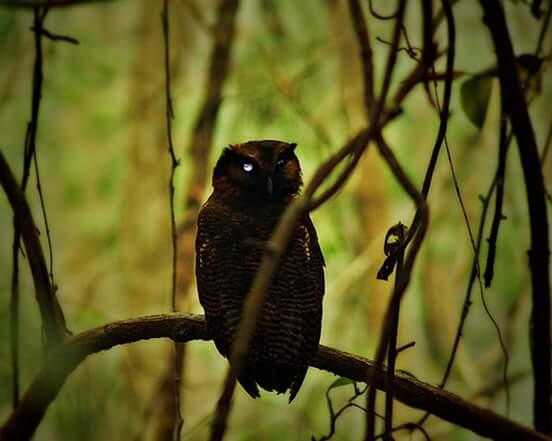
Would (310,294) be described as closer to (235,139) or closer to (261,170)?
(261,170)

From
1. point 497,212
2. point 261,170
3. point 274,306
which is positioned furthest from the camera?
point 261,170

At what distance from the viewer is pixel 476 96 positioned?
140 cm

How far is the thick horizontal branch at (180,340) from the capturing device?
3.08 feet

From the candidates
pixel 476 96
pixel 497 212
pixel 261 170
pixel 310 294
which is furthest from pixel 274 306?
pixel 476 96

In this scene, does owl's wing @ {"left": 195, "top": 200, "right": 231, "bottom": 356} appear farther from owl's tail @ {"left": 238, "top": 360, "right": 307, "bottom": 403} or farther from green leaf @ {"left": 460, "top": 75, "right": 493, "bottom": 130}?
green leaf @ {"left": 460, "top": 75, "right": 493, "bottom": 130}

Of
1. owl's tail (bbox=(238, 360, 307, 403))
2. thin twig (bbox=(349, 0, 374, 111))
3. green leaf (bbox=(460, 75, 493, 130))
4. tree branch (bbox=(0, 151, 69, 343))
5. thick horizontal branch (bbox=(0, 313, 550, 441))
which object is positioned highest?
thin twig (bbox=(349, 0, 374, 111))

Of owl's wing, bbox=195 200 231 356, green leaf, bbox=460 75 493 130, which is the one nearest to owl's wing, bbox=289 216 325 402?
owl's wing, bbox=195 200 231 356

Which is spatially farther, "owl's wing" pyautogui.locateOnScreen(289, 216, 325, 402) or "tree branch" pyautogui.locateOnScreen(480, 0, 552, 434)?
"owl's wing" pyautogui.locateOnScreen(289, 216, 325, 402)

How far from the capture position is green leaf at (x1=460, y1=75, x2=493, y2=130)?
1.40m

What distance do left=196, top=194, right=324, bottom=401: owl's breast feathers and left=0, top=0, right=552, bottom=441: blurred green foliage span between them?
1.02 m

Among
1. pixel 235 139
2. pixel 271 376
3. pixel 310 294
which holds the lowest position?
pixel 271 376

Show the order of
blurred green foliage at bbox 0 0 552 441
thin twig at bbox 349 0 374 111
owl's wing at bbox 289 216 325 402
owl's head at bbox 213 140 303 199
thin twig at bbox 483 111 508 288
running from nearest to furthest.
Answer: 1. thin twig at bbox 349 0 374 111
2. thin twig at bbox 483 111 508 288
3. owl's wing at bbox 289 216 325 402
4. owl's head at bbox 213 140 303 199
5. blurred green foliage at bbox 0 0 552 441

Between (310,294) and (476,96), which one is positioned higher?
(476,96)

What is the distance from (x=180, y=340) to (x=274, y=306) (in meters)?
0.16
